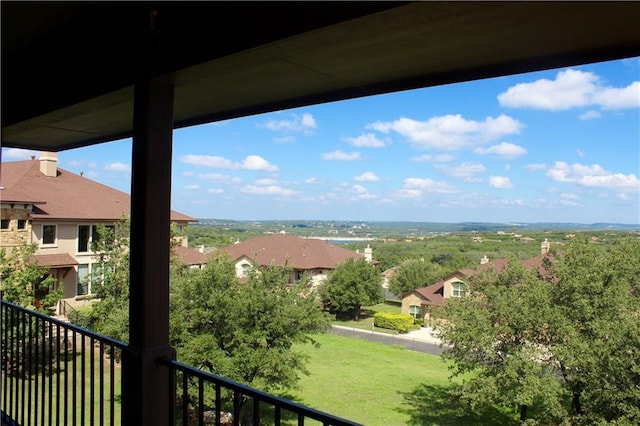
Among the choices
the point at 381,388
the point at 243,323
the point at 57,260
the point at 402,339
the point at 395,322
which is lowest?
the point at 402,339

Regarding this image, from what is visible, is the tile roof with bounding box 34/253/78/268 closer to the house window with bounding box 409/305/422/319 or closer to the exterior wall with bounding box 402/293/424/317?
the exterior wall with bounding box 402/293/424/317

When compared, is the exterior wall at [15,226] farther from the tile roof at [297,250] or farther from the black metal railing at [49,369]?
the tile roof at [297,250]

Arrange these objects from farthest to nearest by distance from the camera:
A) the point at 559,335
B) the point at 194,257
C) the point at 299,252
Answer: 1. the point at 299,252
2. the point at 194,257
3. the point at 559,335

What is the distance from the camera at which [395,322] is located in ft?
89.6

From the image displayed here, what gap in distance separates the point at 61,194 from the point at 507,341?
14931 mm

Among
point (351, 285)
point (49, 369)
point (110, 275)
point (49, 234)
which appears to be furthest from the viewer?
point (351, 285)

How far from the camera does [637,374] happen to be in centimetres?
1012

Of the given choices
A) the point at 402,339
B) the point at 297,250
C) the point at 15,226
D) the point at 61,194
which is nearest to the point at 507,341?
the point at 402,339

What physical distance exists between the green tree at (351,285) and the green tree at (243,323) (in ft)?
54.5

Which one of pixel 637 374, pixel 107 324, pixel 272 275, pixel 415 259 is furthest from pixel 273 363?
pixel 415 259

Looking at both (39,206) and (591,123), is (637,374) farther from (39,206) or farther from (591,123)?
(591,123)

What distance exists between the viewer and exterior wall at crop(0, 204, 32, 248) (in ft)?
37.4

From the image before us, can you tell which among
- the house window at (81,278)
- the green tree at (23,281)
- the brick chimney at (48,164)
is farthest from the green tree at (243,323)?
the brick chimney at (48,164)

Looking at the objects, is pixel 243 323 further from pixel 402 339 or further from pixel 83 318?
pixel 402 339
